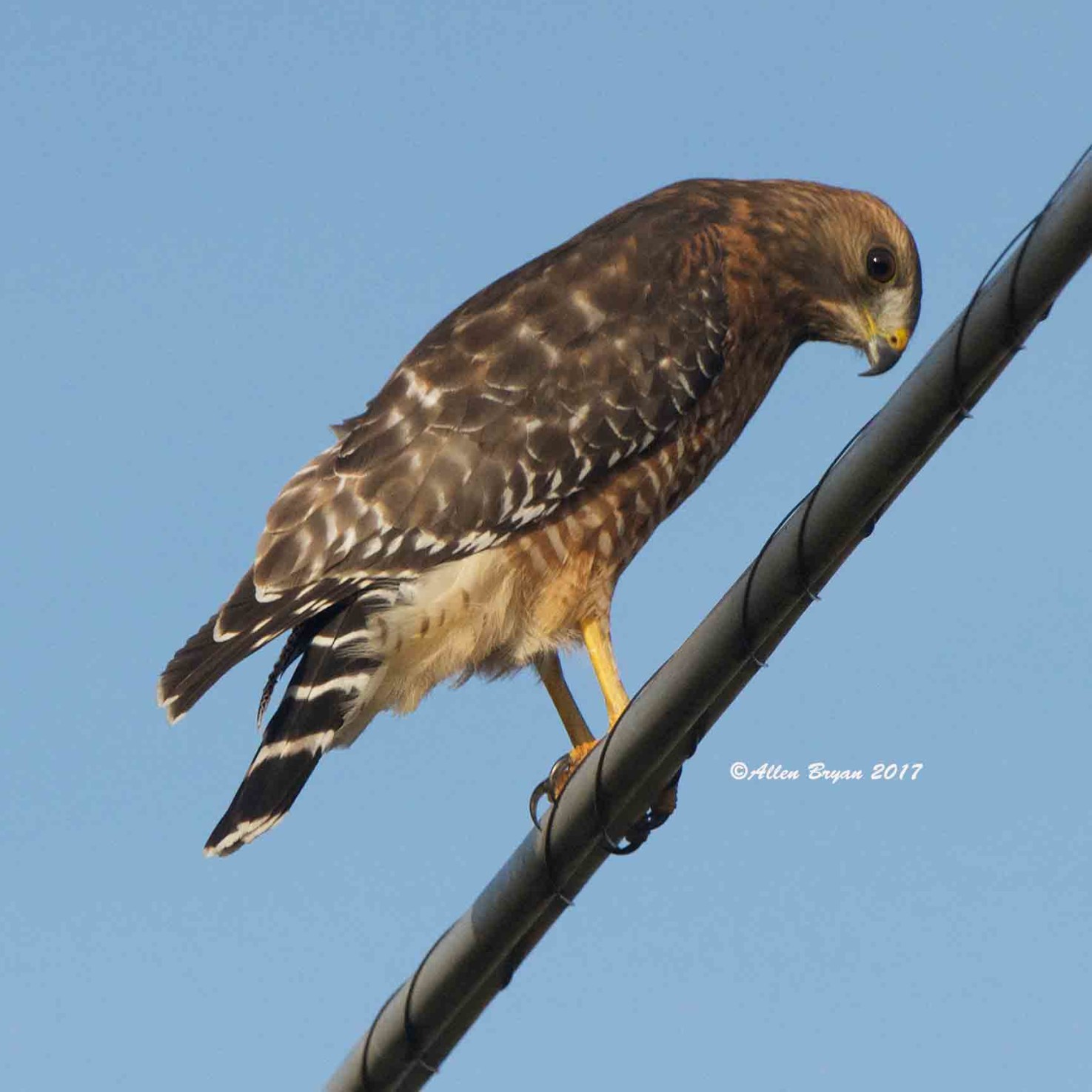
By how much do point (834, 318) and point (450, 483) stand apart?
1.64 meters

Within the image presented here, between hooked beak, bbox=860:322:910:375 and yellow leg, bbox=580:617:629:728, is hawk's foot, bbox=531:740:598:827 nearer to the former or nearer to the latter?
yellow leg, bbox=580:617:629:728

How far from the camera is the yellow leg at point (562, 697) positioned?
639cm

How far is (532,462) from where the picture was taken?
6062 millimetres

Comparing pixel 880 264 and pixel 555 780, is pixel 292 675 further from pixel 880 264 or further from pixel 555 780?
pixel 880 264

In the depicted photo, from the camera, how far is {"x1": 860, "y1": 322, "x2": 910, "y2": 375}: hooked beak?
22.3 feet

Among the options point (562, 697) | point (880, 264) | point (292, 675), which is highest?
point (292, 675)

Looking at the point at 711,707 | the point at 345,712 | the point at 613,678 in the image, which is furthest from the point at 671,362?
the point at 711,707

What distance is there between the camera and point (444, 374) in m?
6.32

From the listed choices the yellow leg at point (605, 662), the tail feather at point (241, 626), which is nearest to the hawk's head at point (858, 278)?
the yellow leg at point (605, 662)

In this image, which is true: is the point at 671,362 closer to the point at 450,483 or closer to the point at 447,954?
the point at 450,483

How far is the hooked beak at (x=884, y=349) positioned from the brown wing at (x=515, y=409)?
659 mm

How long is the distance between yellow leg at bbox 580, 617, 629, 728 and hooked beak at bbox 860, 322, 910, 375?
4.79 ft

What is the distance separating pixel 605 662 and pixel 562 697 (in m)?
0.42

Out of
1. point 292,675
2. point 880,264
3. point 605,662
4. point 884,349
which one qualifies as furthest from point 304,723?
point 880,264
